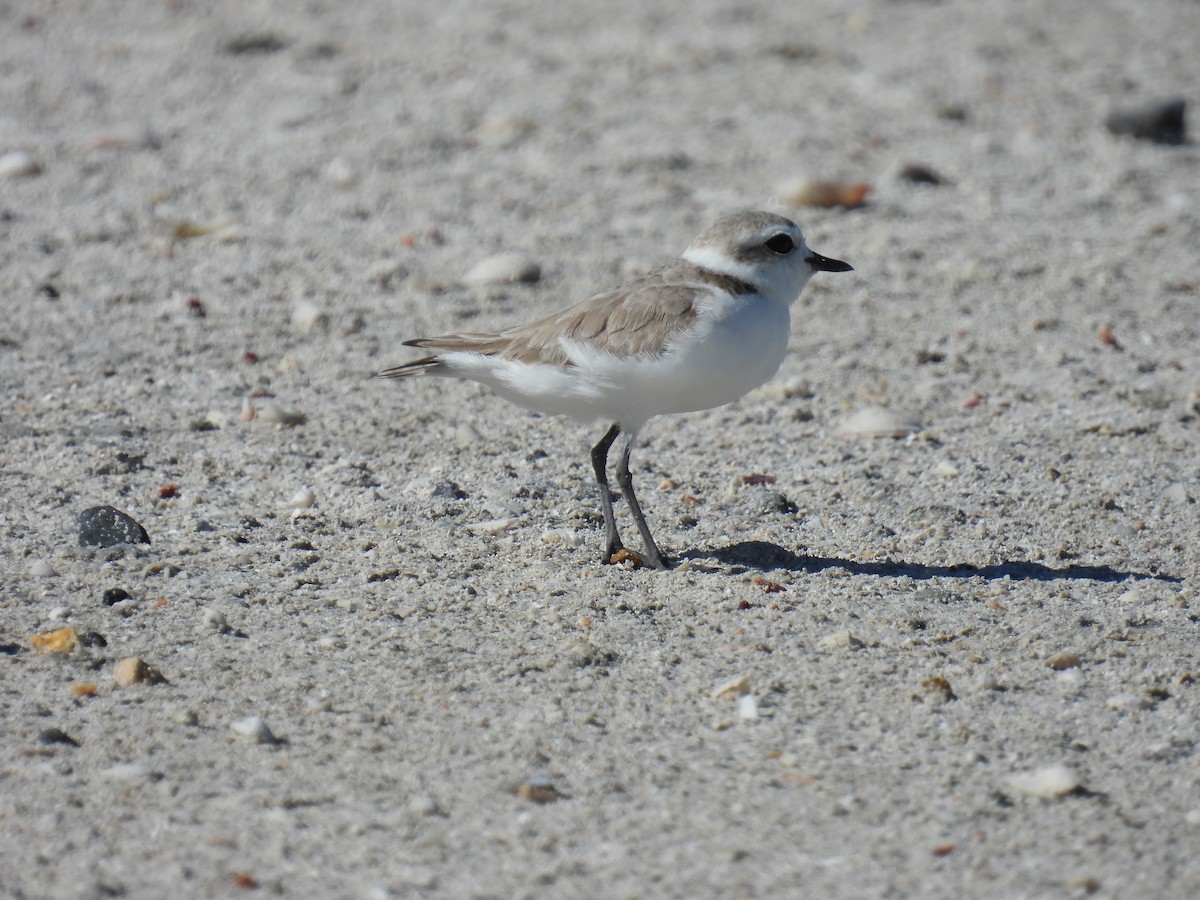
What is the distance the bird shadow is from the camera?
14.8 feet

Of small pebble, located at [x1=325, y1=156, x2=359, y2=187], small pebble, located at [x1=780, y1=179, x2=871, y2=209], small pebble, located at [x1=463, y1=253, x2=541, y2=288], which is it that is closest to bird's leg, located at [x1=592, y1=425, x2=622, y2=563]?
small pebble, located at [x1=463, y1=253, x2=541, y2=288]

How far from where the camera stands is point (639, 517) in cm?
456

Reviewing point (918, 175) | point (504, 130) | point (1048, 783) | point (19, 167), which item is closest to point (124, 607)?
point (1048, 783)

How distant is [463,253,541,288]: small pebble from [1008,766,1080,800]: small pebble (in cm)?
412

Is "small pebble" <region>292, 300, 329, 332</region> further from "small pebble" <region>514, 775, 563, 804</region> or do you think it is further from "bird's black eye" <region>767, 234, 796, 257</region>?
"small pebble" <region>514, 775, 563, 804</region>

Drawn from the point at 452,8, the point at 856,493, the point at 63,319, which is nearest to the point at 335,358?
the point at 63,319

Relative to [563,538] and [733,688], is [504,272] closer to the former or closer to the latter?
[563,538]

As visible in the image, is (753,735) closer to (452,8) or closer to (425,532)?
(425,532)

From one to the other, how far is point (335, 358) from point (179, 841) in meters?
3.30

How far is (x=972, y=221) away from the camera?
7.71 m

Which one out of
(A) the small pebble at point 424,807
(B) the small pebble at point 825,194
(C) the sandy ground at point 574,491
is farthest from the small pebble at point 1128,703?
(B) the small pebble at point 825,194

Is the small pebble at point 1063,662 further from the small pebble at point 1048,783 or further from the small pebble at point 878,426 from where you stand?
the small pebble at point 878,426

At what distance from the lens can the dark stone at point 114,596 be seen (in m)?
4.20

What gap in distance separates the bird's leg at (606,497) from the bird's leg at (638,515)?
6cm
